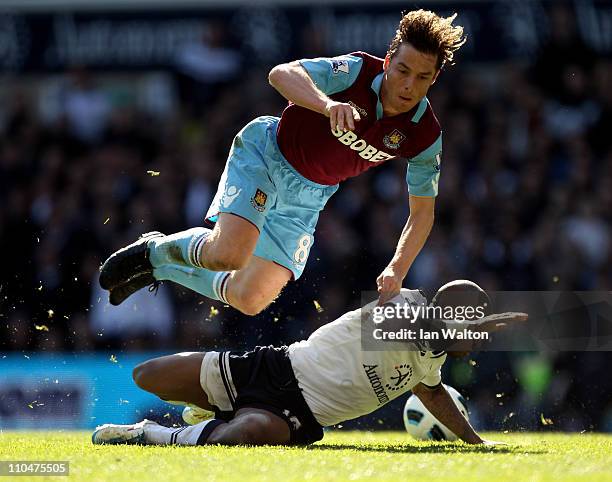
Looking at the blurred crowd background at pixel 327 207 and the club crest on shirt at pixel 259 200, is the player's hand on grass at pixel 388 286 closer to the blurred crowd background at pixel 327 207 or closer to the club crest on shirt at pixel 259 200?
the club crest on shirt at pixel 259 200

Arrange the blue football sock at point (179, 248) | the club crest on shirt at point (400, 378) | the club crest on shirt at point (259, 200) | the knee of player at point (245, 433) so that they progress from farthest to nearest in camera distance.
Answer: the club crest on shirt at point (259, 200) → the blue football sock at point (179, 248) → the club crest on shirt at point (400, 378) → the knee of player at point (245, 433)

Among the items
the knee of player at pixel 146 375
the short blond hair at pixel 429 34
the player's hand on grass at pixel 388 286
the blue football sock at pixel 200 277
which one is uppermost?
the short blond hair at pixel 429 34

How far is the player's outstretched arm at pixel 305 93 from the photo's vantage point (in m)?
5.79

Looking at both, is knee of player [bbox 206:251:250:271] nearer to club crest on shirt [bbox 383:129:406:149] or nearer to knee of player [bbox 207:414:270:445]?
knee of player [bbox 207:414:270:445]

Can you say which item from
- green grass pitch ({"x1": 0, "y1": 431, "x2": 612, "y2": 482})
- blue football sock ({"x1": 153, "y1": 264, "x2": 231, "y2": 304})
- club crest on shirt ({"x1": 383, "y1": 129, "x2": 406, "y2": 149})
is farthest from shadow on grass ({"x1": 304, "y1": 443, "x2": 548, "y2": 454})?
club crest on shirt ({"x1": 383, "y1": 129, "x2": 406, "y2": 149})

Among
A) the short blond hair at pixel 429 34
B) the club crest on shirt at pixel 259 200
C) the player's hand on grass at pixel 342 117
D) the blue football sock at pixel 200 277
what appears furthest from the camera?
the blue football sock at pixel 200 277

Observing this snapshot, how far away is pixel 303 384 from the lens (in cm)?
684

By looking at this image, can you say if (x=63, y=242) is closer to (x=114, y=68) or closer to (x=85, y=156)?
(x=85, y=156)

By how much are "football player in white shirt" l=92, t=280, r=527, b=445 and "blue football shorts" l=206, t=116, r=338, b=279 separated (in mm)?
898

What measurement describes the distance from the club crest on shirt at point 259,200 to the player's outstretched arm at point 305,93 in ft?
3.03

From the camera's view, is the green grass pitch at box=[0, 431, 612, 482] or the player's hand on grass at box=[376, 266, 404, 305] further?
the player's hand on grass at box=[376, 266, 404, 305]

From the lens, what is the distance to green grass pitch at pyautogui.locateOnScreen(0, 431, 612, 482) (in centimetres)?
512

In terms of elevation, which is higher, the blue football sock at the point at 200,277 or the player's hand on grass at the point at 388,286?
the player's hand on grass at the point at 388,286

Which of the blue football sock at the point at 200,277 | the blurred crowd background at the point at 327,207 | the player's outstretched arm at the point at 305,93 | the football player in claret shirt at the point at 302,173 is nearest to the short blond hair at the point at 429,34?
the football player in claret shirt at the point at 302,173
